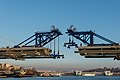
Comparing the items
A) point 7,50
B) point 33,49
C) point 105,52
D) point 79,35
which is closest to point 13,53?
point 7,50

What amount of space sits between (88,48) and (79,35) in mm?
5192

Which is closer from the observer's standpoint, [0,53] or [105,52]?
[105,52]

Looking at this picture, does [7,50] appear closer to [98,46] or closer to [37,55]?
[37,55]

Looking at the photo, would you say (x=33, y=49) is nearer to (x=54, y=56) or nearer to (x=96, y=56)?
(x=54, y=56)

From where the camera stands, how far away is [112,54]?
55656 mm

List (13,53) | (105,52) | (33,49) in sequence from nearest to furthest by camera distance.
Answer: (105,52) → (33,49) → (13,53)

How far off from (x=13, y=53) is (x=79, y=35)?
13.0m

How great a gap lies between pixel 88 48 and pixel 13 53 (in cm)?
1538

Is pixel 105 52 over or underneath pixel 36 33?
underneath

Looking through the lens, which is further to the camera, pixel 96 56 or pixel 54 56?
pixel 54 56

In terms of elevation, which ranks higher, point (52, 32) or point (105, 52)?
point (52, 32)

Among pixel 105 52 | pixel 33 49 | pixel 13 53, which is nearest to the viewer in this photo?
pixel 105 52

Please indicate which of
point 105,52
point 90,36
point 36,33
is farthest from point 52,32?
point 105,52

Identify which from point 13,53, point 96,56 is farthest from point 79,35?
point 13,53
